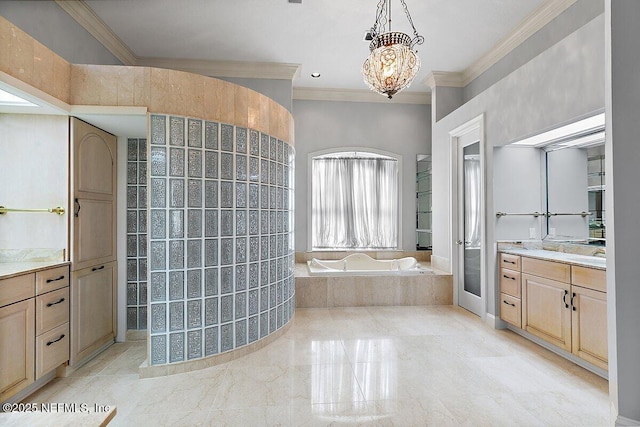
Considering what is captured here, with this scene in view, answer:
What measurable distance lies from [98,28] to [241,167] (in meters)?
2.47

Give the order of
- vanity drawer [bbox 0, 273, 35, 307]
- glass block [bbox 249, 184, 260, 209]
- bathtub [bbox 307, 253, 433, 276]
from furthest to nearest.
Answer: bathtub [bbox 307, 253, 433, 276], glass block [bbox 249, 184, 260, 209], vanity drawer [bbox 0, 273, 35, 307]

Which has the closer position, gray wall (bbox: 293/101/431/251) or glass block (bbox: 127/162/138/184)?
glass block (bbox: 127/162/138/184)

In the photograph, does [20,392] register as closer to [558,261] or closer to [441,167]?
[558,261]

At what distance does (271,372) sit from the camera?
8.96 ft

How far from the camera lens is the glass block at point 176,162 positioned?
2664 mm

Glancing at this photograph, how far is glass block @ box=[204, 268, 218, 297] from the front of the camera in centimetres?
280

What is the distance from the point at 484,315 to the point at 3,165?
15.2 ft

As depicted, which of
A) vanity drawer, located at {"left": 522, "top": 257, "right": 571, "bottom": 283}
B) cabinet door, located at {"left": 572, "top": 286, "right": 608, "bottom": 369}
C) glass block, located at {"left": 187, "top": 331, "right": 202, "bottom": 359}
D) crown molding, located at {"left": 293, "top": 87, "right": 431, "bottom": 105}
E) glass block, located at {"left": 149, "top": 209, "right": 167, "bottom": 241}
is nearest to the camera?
cabinet door, located at {"left": 572, "top": 286, "right": 608, "bottom": 369}

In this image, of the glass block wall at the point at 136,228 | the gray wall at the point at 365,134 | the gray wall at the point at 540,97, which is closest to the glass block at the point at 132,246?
the glass block wall at the point at 136,228

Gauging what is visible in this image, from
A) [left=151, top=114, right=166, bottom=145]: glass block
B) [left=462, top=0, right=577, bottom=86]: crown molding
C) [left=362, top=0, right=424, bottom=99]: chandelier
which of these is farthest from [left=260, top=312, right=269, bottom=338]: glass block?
[left=462, top=0, right=577, bottom=86]: crown molding

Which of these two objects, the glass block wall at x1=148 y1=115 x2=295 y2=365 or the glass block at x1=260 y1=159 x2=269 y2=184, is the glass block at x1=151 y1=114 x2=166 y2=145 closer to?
the glass block wall at x1=148 y1=115 x2=295 y2=365

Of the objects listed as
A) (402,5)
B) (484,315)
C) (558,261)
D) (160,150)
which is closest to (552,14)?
(402,5)

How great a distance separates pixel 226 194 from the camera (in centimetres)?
289

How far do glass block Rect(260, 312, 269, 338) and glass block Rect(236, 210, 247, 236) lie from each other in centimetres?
81
